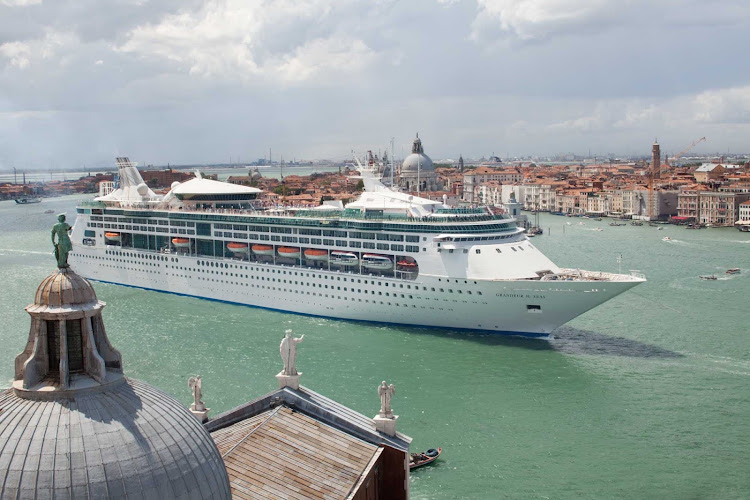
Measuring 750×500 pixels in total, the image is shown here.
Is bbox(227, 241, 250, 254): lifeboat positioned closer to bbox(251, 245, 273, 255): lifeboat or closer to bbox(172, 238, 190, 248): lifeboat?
bbox(251, 245, 273, 255): lifeboat

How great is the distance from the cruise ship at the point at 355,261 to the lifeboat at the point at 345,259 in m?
0.03

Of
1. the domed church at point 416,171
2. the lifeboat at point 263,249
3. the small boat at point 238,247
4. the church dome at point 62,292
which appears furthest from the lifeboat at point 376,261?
the domed church at point 416,171

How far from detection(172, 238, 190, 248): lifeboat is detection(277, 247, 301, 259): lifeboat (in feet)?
16.7

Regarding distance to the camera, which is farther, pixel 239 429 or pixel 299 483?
pixel 239 429

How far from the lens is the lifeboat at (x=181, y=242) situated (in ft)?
101

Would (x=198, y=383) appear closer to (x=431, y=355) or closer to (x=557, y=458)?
(x=557, y=458)

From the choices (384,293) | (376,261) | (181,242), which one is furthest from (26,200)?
(384,293)

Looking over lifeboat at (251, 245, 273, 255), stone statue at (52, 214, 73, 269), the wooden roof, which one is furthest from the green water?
stone statue at (52, 214, 73, 269)

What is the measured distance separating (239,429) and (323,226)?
18.4 meters

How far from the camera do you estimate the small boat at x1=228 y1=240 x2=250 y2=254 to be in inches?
1136

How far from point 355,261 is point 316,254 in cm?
165

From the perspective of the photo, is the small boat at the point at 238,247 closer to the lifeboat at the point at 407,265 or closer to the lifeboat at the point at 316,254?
the lifeboat at the point at 316,254

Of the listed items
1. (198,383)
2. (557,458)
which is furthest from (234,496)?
(557,458)

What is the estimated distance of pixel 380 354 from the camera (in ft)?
67.7
